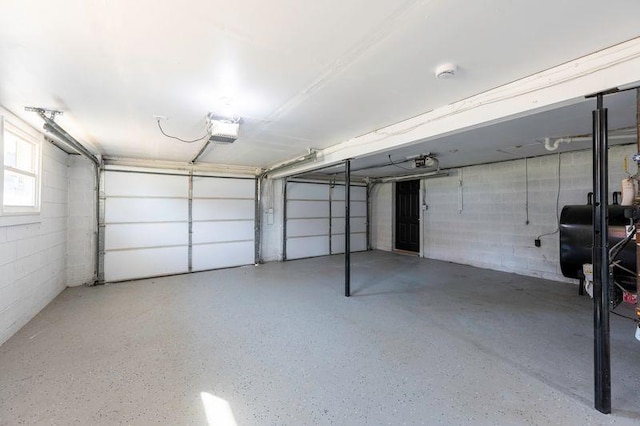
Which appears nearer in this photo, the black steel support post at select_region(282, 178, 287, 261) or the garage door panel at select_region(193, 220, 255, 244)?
the garage door panel at select_region(193, 220, 255, 244)

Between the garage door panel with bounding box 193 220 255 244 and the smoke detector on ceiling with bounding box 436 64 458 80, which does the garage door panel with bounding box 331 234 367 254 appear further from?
the smoke detector on ceiling with bounding box 436 64 458 80

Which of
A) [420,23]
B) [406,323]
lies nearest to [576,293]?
[406,323]

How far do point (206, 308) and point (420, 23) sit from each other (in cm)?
360

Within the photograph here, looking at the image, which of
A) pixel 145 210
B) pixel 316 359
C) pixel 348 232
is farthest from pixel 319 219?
pixel 316 359

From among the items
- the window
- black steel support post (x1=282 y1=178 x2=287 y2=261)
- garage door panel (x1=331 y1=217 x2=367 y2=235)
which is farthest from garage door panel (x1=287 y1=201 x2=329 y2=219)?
the window

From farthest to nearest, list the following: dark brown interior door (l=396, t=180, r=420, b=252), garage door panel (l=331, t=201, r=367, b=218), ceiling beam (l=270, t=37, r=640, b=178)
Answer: garage door panel (l=331, t=201, r=367, b=218), dark brown interior door (l=396, t=180, r=420, b=252), ceiling beam (l=270, t=37, r=640, b=178)

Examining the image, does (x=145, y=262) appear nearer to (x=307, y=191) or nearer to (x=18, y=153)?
(x=18, y=153)

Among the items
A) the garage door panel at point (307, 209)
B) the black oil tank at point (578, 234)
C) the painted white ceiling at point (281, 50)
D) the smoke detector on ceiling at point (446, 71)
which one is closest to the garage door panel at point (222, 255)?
the garage door panel at point (307, 209)

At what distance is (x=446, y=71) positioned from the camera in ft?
6.01

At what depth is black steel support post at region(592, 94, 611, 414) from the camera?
5.47ft

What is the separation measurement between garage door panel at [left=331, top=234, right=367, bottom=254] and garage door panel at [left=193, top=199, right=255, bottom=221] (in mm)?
2499

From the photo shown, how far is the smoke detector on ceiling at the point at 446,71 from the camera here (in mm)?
1801

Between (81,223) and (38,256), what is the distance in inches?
51.5

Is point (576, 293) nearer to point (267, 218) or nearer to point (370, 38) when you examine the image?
point (370, 38)
